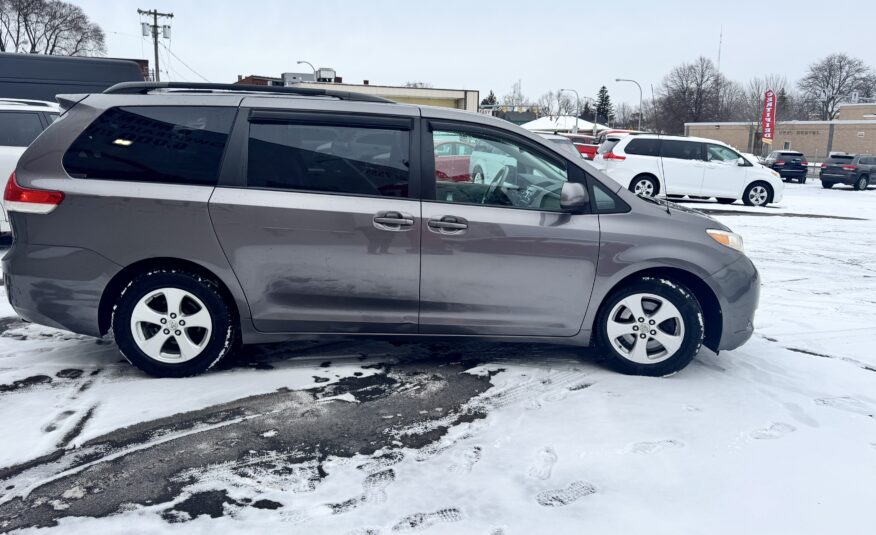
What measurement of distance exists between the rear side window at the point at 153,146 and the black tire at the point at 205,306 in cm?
60

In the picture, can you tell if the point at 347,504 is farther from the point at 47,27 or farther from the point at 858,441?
the point at 47,27

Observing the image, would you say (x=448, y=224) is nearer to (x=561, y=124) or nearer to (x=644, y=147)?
(x=644, y=147)

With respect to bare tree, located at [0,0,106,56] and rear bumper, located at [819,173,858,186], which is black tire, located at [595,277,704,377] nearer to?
rear bumper, located at [819,173,858,186]

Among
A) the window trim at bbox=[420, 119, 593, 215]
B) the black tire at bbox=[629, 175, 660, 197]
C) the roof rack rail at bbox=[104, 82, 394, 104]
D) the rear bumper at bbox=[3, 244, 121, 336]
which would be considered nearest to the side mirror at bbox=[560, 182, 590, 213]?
the window trim at bbox=[420, 119, 593, 215]

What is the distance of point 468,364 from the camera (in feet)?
15.1

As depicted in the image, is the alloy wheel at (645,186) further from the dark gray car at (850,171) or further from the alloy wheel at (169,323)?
the dark gray car at (850,171)

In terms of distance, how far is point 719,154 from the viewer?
1773 centimetres

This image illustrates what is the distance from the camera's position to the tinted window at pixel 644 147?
17328mm

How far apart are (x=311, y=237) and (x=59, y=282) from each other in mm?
1563

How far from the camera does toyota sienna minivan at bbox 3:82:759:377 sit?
4.07 metres

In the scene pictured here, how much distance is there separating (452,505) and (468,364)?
5.94 ft

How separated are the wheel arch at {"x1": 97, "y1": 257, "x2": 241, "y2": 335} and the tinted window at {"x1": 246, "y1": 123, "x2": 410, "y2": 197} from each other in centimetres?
63

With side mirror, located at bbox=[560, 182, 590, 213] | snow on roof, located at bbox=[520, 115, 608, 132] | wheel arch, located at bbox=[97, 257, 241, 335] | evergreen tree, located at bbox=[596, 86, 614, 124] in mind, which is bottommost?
wheel arch, located at bbox=[97, 257, 241, 335]

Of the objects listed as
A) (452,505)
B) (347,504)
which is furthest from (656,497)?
(347,504)
